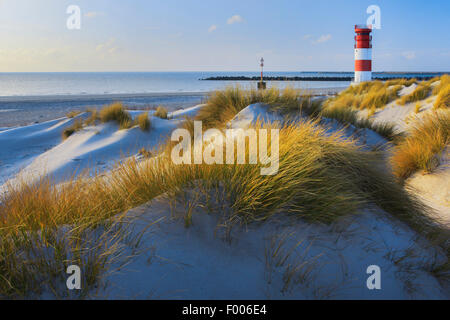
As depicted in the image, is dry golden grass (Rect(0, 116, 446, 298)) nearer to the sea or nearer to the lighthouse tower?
the sea

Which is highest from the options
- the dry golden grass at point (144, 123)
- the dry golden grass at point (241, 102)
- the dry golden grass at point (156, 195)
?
the dry golden grass at point (241, 102)

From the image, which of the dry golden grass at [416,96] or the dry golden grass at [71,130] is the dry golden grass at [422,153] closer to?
the dry golden grass at [416,96]

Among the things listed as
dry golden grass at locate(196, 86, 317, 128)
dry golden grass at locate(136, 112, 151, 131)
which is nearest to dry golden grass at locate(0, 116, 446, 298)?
dry golden grass at locate(196, 86, 317, 128)

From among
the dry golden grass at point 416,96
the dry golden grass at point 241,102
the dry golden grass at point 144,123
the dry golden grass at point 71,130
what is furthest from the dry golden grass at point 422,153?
the dry golden grass at point 71,130

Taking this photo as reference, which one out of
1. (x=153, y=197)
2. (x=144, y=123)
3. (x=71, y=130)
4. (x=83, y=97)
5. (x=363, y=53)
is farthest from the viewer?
(x=83, y=97)

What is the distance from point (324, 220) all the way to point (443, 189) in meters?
2.58

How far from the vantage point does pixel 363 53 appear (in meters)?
20.4

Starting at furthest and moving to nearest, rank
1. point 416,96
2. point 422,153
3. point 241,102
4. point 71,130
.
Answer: point 416,96
point 71,130
point 241,102
point 422,153

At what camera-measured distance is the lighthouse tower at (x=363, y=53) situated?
19.9 meters

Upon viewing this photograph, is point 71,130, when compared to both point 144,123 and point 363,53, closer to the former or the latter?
point 144,123

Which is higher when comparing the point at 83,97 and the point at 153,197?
the point at 83,97

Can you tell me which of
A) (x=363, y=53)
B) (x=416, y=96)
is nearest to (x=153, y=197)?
(x=416, y=96)

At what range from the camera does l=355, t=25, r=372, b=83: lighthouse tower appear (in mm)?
19922

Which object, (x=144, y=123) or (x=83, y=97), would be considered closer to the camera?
(x=144, y=123)
